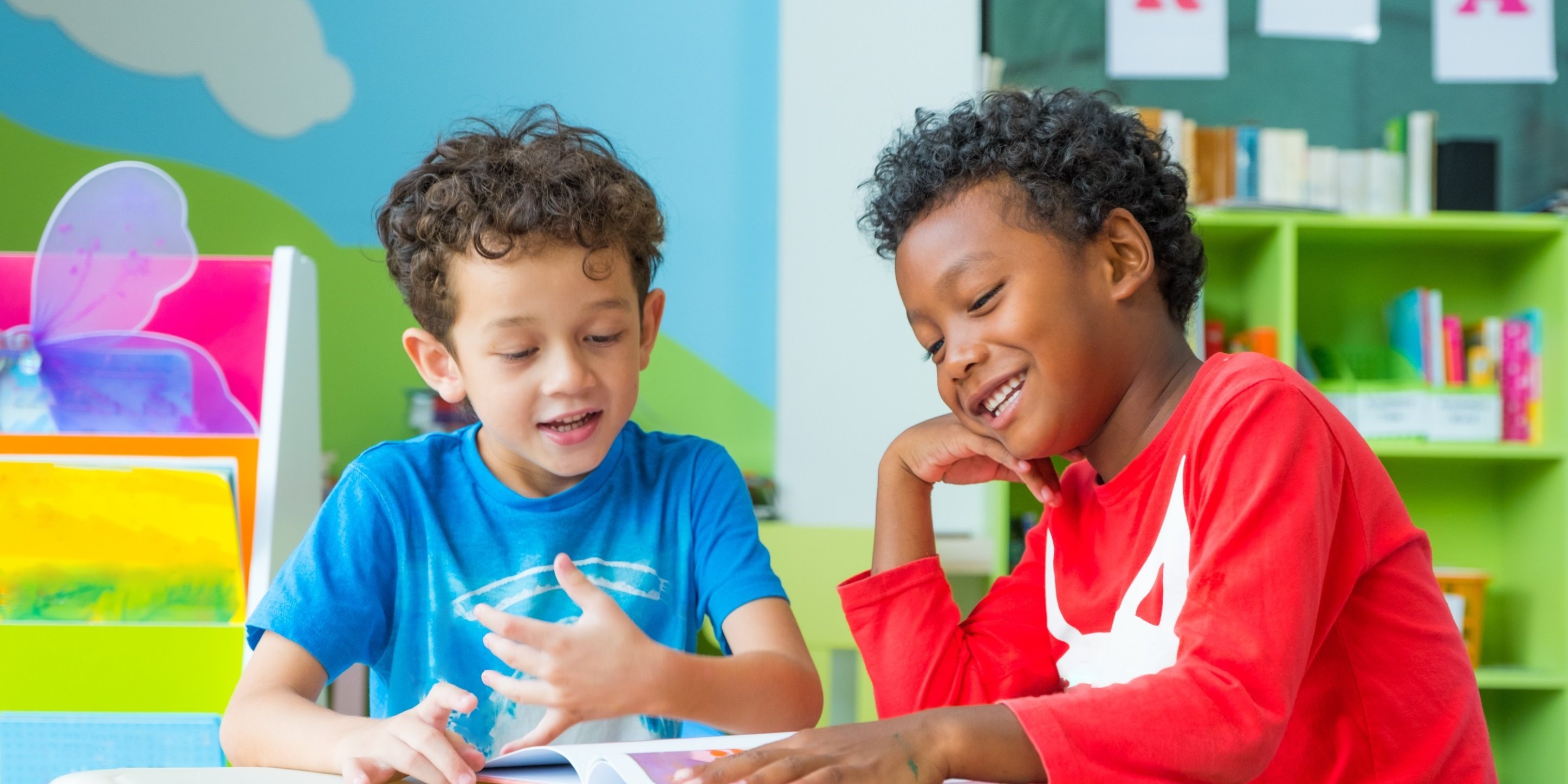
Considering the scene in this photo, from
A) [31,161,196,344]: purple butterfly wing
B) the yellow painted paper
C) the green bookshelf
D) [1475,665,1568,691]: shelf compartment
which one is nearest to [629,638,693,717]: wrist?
the yellow painted paper

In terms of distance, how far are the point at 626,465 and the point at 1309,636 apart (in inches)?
24.5

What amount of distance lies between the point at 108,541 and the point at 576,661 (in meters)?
0.79

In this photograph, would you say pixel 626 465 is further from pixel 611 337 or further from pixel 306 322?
pixel 306 322

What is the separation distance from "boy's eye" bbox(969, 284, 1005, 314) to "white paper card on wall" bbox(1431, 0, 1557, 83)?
253 centimetres

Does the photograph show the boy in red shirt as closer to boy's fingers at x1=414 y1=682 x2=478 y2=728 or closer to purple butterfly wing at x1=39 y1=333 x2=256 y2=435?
boy's fingers at x1=414 y1=682 x2=478 y2=728

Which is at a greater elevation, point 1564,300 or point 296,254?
point 296,254

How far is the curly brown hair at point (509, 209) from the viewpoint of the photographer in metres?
0.98

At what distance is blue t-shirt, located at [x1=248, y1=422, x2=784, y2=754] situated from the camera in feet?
3.25

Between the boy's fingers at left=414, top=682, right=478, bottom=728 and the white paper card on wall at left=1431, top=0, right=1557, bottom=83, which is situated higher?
the white paper card on wall at left=1431, top=0, right=1557, bottom=83

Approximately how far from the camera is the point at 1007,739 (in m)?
0.66

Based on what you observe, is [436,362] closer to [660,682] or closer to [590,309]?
[590,309]

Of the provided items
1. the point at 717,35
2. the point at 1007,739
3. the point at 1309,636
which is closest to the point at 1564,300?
the point at 717,35

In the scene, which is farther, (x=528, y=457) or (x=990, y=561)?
(x=990, y=561)

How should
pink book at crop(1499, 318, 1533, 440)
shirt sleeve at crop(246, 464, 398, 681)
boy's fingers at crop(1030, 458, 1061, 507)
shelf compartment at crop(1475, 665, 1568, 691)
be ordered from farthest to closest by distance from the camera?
1. pink book at crop(1499, 318, 1533, 440)
2. shelf compartment at crop(1475, 665, 1568, 691)
3. boy's fingers at crop(1030, 458, 1061, 507)
4. shirt sleeve at crop(246, 464, 398, 681)
